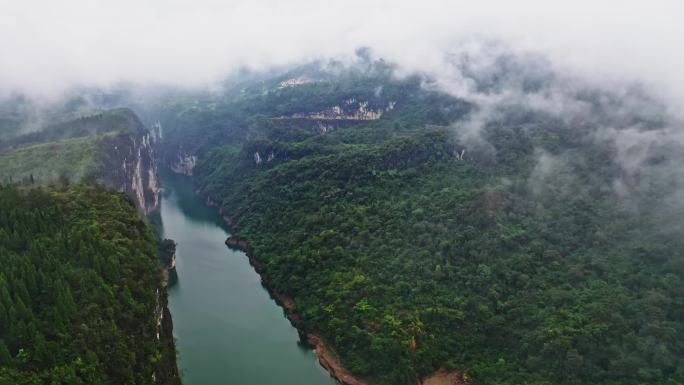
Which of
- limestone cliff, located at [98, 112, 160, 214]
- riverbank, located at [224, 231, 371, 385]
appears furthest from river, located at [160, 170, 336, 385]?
limestone cliff, located at [98, 112, 160, 214]

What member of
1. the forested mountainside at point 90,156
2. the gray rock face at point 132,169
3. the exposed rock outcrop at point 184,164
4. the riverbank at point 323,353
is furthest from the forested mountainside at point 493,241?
the exposed rock outcrop at point 184,164

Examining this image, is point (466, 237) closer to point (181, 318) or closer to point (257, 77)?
point (181, 318)

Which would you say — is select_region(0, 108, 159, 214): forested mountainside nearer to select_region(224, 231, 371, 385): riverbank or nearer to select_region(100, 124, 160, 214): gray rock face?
select_region(100, 124, 160, 214): gray rock face

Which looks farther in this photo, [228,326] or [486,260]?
[228,326]

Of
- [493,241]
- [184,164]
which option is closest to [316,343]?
[493,241]

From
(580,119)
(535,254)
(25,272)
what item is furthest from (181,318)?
(580,119)

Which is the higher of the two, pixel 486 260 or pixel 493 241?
→ pixel 493 241

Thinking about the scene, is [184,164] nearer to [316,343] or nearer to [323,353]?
[316,343]
